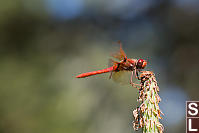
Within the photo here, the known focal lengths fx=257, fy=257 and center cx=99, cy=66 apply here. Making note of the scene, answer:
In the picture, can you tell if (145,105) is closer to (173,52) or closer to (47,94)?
(47,94)

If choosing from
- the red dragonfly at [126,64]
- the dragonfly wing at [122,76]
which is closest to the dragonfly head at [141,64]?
the red dragonfly at [126,64]

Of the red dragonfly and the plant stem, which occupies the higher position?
the red dragonfly

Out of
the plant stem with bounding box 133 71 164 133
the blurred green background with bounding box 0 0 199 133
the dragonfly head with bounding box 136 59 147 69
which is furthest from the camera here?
the blurred green background with bounding box 0 0 199 133

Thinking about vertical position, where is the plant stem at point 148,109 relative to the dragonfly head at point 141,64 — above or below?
below

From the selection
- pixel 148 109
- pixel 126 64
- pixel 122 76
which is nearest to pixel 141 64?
pixel 126 64

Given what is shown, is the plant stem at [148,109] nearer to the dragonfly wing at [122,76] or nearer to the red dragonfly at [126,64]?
the red dragonfly at [126,64]

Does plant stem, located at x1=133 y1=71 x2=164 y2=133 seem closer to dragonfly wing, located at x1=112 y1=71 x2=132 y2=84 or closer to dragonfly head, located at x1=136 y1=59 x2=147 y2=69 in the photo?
dragonfly head, located at x1=136 y1=59 x2=147 y2=69

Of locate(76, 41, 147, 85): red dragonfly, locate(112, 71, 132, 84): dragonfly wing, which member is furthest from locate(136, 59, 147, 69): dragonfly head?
locate(112, 71, 132, 84): dragonfly wing

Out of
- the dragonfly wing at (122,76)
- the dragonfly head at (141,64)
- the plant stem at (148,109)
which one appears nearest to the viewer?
the plant stem at (148,109)

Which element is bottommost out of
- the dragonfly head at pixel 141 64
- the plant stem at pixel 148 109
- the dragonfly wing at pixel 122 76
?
the plant stem at pixel 148 109
